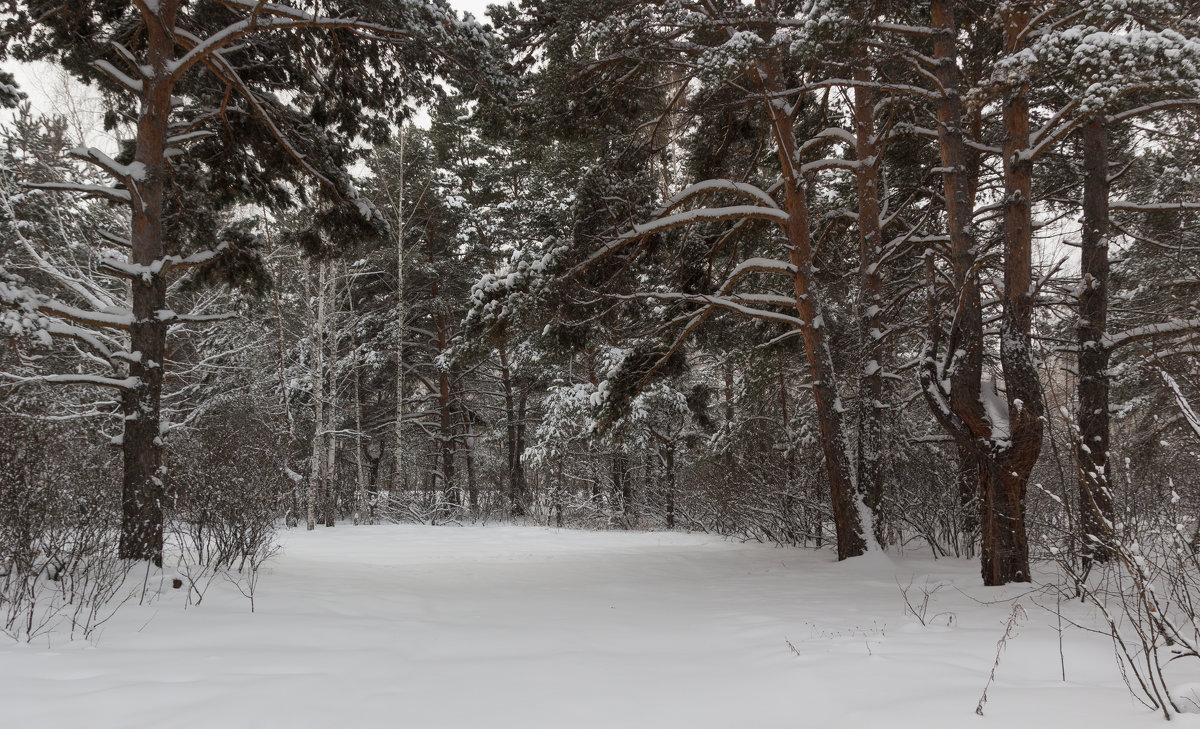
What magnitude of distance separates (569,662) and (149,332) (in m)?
5.40

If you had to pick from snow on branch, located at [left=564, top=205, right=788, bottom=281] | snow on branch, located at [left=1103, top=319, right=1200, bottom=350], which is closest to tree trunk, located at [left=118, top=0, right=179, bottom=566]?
snow on branch, located at [left=564, top=205, right=788, bottom=281]

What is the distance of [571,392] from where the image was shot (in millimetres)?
16625

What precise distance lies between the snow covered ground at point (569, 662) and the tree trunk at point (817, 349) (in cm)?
115

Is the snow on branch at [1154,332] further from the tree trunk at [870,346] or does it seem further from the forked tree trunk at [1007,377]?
the tree trunk at [870,346]

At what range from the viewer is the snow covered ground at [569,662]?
2977 mm

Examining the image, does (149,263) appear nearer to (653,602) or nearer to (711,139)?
(653,602)

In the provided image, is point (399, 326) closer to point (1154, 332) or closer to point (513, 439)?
point (513, 439)

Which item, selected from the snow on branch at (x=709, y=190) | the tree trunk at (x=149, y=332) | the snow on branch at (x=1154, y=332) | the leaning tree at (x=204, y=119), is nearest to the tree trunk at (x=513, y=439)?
the leaning tree at (x=204, y=119)

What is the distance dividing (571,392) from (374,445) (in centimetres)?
1466

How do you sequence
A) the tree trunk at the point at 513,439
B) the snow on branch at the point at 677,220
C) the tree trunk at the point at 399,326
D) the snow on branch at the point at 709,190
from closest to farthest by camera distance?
the snow on branch at the point at 677,220, the snow on branch at the point at 709,190, the tree trunk at the point at 399,326, the tree trunk at the point at 513,439

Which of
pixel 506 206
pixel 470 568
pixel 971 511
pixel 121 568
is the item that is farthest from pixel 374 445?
pixel 971 511

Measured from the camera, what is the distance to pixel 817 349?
8.30 metres

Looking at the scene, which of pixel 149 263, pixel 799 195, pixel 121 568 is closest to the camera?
pixel 121 568

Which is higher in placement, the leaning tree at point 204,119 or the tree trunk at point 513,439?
the leaning tree at point 204,119
